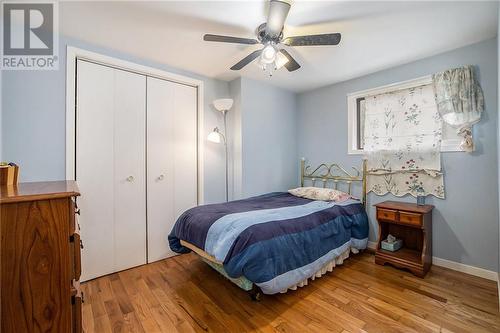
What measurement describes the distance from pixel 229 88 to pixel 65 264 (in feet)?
10.1

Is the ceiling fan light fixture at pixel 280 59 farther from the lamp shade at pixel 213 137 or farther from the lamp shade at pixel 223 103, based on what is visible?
the lamp shade at pixel 213 137

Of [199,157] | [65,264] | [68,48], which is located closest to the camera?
[65,264]

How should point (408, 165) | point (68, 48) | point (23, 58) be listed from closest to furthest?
point (23, 58) → point (68, 48) → point (408, 165)

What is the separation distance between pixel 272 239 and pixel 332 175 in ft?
6.84

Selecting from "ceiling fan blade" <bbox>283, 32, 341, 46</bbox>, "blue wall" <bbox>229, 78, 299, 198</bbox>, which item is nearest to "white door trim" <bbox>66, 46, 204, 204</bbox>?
"blue wall" <bbox>229, 78, 299, 198</bbox>

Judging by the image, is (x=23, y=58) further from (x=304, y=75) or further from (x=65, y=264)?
(x=304, y=75)

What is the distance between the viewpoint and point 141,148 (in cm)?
270

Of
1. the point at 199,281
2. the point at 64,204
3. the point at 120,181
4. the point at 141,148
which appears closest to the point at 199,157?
the point at 141,148

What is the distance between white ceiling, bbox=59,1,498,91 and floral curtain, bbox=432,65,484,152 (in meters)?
0.33

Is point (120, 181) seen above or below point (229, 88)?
below

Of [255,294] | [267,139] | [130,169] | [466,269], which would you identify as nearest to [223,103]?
[267,139]

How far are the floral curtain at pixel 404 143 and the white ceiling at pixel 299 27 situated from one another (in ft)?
1.58

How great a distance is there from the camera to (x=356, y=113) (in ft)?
10.9

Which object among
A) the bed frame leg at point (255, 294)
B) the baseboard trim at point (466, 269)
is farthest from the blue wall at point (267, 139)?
the baseboard trim at point (466, 269)
